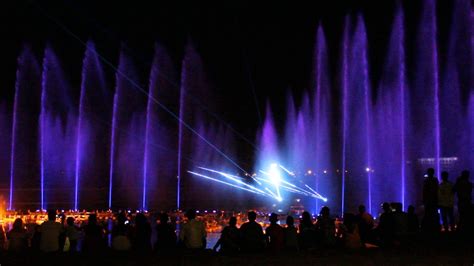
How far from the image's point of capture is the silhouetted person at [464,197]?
43.0 ft

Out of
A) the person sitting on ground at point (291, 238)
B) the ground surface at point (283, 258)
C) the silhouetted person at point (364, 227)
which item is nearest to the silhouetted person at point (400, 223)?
the silhouetted person at point (364, 227)

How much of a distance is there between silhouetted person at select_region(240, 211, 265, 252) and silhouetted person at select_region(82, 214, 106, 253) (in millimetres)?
2606

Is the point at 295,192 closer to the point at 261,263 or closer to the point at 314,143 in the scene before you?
the point at 314,143

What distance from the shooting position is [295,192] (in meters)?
44.7

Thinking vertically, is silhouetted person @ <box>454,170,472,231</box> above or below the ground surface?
above

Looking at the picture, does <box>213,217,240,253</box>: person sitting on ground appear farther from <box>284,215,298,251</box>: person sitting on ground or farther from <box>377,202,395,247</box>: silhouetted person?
<box>377,202,395,247</box>: silhouetted person

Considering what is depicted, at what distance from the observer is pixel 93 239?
1091 centimetres

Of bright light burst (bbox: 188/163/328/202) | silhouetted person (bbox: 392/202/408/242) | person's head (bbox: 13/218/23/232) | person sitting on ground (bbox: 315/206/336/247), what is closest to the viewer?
person's head (bbox: 13/218/23/232)

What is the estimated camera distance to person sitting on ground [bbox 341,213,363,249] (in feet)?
36.0

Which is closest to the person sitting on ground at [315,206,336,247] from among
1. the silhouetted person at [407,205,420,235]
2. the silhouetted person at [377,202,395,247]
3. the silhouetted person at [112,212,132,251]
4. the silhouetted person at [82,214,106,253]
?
the silhouetted person at [377,202,395,247]

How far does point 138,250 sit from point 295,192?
34.5 meters

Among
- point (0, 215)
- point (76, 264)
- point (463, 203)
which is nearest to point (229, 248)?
point (76, 264)

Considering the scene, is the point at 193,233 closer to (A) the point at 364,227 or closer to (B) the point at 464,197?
(A) the point at 364,227

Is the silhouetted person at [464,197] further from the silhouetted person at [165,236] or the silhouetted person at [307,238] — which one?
the silhouetted person at [165,236]
